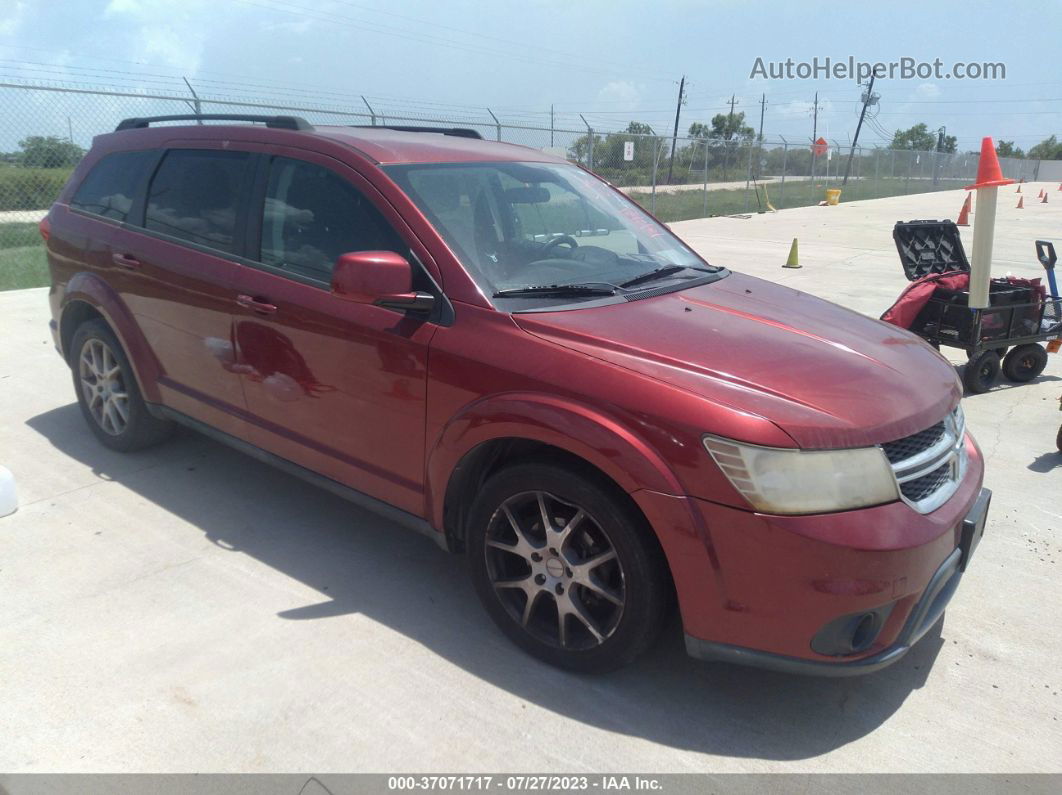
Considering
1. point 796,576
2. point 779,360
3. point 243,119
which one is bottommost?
point 796,576

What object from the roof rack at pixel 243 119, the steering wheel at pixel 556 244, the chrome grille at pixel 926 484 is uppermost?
the roof rack at pixel 243 119

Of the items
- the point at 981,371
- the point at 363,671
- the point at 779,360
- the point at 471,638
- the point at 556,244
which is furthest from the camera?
the point at 981,371

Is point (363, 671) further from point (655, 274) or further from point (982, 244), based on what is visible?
point (982, 244)

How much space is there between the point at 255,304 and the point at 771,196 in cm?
3108

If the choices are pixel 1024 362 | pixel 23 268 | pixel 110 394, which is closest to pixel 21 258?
pixel 23 268

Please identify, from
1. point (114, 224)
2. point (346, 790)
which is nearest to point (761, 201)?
point (114, 224)

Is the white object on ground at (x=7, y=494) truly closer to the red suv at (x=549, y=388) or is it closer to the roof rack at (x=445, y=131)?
the red suv at (x=549, y=388)

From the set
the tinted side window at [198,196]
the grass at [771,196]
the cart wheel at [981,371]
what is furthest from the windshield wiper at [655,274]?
the grass at [771,196]

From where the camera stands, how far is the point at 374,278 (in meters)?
3.05

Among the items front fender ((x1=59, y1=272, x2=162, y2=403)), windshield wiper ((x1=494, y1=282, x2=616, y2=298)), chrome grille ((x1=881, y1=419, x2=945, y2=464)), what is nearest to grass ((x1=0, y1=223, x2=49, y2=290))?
front fender ((x1=59, y1=272, x2=162, y2=403))

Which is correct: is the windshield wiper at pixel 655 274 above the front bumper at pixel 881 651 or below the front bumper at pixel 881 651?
above

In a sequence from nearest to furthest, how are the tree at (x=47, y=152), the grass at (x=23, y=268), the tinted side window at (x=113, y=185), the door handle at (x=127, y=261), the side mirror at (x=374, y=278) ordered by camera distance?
the side mirror at (x=374, y=278) < the door handle at (x=127, y=261) < the tinted side window at (x=113, y=185) < the grass at (x=23, y=268) < the tree at (x=47, y=152)

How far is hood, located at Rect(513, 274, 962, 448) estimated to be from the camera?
8.52 feet

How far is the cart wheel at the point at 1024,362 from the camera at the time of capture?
683 centimetres
